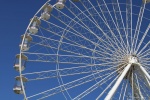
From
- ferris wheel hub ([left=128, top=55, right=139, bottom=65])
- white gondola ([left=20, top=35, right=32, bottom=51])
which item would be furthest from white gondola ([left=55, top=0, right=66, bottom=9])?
ferris wheel hub ([left=128, top=55, right=139, bottom=65])

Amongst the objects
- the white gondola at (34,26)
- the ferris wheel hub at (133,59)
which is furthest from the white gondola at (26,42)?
the ferris wheel hub at (133,59)

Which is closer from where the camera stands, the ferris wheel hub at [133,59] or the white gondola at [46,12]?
the ferris wheel hub at [133,59]

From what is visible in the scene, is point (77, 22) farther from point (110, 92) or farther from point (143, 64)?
point (110, 92)

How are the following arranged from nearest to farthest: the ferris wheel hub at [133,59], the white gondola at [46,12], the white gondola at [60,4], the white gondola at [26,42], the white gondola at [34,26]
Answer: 1. the ferris wheel hub at [133,59]
2. the white gondola at [26,42]
3. the white gondola at [34,26]
4. the white gondola at [46,12]
5. the white gondola at [60,4]

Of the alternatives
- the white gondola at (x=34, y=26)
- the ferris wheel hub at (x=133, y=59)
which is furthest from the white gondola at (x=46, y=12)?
the ferris wheel hub at (x=133, y=59)

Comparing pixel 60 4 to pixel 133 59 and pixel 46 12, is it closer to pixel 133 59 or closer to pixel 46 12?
pixel 46 12

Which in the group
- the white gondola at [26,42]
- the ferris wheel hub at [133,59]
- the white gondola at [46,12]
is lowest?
the ferris wheel hub at [133,59]

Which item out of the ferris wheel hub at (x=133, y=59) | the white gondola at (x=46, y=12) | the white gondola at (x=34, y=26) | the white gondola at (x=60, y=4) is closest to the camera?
the ferris wheel hub at (x=133, y=59)

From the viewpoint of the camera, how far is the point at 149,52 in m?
25.7

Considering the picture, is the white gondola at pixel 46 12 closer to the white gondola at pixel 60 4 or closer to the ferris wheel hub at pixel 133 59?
the white gondola at pixel 60 4

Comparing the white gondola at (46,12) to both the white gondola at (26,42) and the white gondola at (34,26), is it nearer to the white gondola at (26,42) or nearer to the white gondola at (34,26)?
the white gondola at (34,26)

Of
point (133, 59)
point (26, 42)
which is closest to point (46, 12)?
point (26, 42)

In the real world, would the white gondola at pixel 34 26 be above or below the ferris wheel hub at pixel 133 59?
above

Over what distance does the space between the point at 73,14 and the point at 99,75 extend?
535 centimetres
